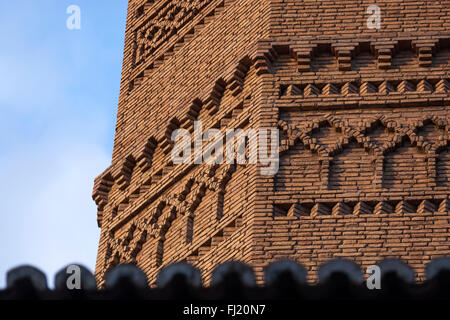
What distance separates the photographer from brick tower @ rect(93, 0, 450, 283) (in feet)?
31.7

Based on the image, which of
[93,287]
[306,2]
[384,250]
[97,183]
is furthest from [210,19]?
[93,287]

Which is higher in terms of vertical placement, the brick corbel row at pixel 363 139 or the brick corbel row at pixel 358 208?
the brick corbel row at pixel 363 139

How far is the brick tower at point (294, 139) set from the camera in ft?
31.7

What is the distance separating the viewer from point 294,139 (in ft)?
34.0

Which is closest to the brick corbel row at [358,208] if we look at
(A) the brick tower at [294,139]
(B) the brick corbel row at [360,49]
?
(A) the brick tower at [294,139]

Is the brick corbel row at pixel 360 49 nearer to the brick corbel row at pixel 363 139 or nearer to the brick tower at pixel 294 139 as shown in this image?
the brick tower at pixel 294 139

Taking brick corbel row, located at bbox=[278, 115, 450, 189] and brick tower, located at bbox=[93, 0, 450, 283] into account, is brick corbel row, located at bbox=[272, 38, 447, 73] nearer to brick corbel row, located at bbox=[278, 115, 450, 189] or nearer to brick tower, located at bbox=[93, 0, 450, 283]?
brick tower, located at bbox=[93, 0, 450, 283]

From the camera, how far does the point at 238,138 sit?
415 inches

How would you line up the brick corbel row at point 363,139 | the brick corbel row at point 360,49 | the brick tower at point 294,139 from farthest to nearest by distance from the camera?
the brick corbel row at point 360,49
the brick corbel row at point 363,139
the brick tower at point 294,139

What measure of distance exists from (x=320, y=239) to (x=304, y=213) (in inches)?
13.0

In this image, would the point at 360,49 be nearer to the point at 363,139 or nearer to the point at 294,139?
the point at 363,139

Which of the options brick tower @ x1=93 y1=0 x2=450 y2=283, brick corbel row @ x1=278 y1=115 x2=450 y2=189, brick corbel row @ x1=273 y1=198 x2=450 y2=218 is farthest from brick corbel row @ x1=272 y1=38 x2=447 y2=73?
brick corbel row @ x1=273 y1=198 x2=450 y2=218

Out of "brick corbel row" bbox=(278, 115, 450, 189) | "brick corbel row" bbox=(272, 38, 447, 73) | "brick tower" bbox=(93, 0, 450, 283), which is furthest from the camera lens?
"brick corbel row" bbox=(272, 38, 447, 73)

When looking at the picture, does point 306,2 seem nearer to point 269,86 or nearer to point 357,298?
point 269,86
